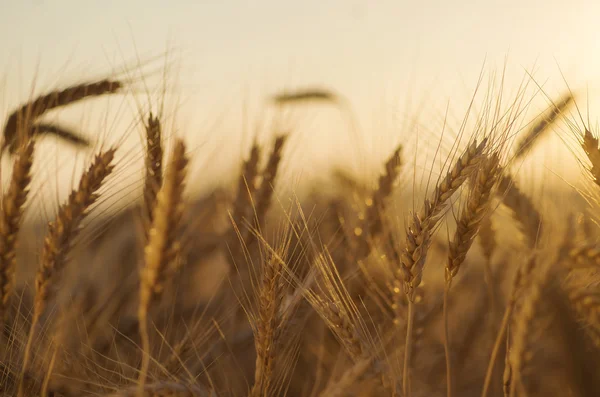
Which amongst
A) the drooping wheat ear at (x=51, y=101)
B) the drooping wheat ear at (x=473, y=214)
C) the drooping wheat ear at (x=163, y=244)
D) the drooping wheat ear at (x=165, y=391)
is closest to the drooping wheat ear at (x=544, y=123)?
the drooping wheat ear at (x=473, y=214)

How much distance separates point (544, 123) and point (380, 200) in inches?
22.9

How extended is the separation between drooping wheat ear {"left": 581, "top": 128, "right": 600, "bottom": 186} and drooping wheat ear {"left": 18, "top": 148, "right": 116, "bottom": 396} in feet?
3.96

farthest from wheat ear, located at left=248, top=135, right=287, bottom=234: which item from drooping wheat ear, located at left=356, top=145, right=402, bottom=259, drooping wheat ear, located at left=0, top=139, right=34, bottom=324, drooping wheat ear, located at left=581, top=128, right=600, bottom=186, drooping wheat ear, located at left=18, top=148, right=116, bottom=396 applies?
drooping wheat ear, located at left=581, top=128, right=600, bottom=186

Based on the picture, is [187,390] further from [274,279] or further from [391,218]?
[391,218]

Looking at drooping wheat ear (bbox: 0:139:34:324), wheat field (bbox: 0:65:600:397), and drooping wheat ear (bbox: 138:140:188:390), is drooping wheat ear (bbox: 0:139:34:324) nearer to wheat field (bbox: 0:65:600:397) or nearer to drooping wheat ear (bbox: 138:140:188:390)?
wheat field (bbox: 0:65:600:397)

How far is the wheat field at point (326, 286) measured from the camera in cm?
126

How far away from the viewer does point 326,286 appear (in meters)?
1.43

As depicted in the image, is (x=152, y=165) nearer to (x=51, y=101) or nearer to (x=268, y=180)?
(x=51, y=101)

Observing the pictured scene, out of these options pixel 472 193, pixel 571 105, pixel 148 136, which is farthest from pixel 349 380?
pixel 571 105

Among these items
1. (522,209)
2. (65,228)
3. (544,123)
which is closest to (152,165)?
(65,228)

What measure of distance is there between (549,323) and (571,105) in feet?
2.30

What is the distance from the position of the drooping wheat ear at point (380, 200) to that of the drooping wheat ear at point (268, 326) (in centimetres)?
64

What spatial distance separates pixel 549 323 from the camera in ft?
4.63

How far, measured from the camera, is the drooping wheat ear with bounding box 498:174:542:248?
1.69 m
